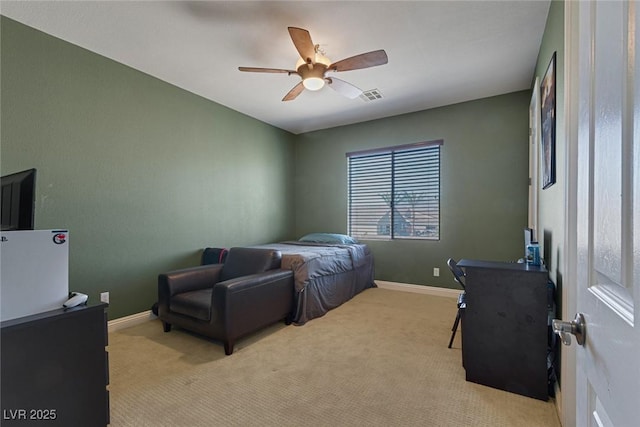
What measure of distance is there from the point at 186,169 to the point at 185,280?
4.69 feet

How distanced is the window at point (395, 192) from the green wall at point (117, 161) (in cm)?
190

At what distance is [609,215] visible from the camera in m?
0.56

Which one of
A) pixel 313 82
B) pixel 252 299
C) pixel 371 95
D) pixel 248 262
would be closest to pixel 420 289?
pixel 248 262

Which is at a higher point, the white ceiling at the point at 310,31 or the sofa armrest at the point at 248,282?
the white ceiling at the point at 310,31

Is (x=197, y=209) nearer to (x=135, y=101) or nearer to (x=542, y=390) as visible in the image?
(x=135, y=101)

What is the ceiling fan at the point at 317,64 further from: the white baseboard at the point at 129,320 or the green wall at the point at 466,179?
the white baseboard at the point at 129,320

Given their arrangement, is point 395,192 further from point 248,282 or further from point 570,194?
point 570,194

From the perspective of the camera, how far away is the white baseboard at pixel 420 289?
402 centimetres

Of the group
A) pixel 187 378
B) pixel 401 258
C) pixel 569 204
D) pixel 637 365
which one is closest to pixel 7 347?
pixel 187 378

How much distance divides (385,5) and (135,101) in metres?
2.65

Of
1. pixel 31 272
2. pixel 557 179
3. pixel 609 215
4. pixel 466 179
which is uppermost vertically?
pixel 466 179

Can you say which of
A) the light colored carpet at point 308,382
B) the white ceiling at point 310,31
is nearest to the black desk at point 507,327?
the light colored carpet at point 308,382

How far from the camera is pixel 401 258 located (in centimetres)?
443

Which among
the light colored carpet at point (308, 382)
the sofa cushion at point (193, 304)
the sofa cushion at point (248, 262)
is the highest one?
the sofa cushion at point (248, 262)
